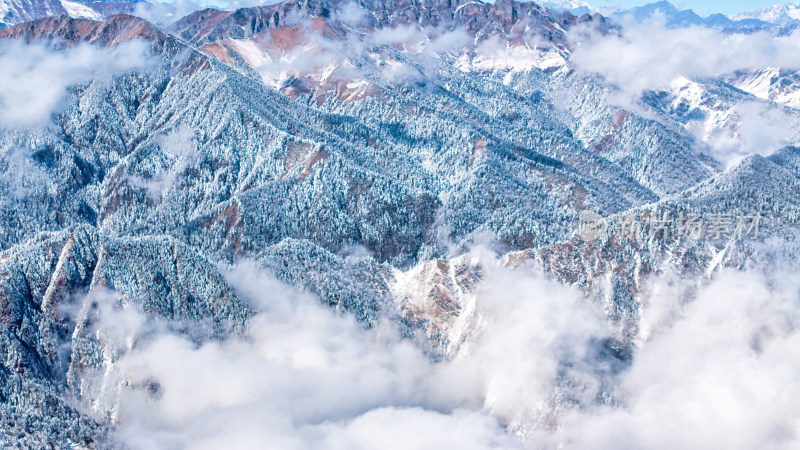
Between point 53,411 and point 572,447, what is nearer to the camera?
point 53,411

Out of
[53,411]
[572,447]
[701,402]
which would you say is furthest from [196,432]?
[701,402]

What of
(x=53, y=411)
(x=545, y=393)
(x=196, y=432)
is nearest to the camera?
(x=53, y=411)

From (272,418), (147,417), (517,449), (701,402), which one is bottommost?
(147,417)

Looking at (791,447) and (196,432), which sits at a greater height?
(791,447)

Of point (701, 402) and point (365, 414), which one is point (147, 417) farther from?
point (701, 402)

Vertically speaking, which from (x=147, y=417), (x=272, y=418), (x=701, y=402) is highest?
(x=701, y=402)

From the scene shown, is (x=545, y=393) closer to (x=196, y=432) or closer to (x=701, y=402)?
(x=701, y=402)

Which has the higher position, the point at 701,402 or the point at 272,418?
the point at 701,402

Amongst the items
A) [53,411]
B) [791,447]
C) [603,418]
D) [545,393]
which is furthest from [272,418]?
[791,447]

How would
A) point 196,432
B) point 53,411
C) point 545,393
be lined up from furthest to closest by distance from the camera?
point 545,393, point 196,432, point 53,411
